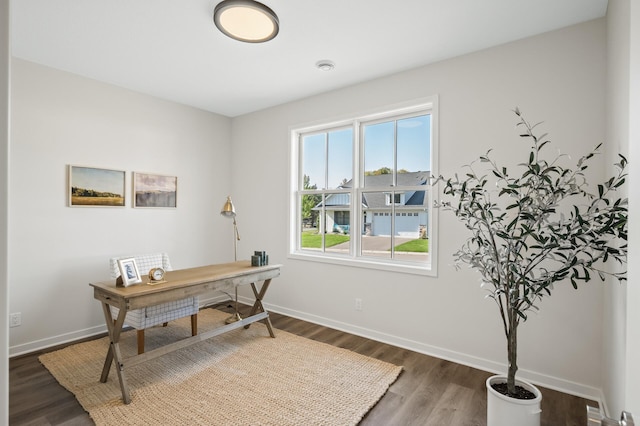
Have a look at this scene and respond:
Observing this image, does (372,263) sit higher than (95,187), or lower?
lower

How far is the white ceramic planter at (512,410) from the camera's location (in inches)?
70.7

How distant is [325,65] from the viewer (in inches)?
123

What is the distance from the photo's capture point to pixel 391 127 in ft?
11.5

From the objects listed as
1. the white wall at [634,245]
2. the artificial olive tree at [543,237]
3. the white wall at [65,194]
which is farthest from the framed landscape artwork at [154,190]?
the white wall at [634,245]

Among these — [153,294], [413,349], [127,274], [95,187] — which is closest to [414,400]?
[413,349]

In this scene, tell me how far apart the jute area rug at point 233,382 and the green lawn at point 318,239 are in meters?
1.19

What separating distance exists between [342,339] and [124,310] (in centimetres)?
210

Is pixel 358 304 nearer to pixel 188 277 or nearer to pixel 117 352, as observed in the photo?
pixel 188 277

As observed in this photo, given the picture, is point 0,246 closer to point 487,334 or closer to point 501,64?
point 487,334

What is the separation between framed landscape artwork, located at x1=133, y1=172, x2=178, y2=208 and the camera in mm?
3895

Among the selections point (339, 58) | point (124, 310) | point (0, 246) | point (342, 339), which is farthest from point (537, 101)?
point (124, 310)

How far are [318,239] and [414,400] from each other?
2169 millimetres

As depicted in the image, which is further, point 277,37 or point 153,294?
point 277,37

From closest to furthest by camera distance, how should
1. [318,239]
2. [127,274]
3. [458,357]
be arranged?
[127,274], [458,357], [318,239]
